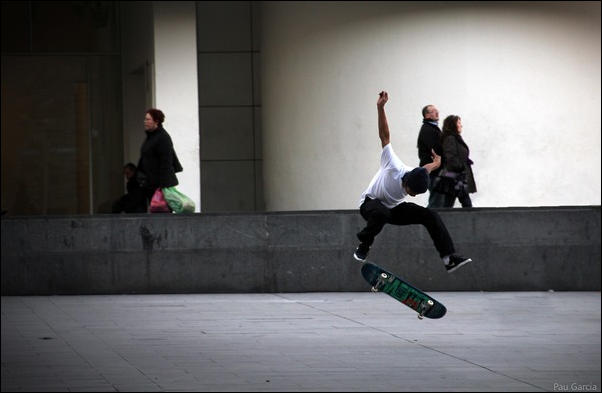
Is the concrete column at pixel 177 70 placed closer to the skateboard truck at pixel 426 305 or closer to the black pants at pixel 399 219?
the black pants at pixel 399 219

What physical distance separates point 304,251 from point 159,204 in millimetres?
1931

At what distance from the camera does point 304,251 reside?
1467cm

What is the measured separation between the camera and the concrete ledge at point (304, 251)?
1450 cm

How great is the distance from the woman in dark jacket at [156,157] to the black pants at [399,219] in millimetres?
4300

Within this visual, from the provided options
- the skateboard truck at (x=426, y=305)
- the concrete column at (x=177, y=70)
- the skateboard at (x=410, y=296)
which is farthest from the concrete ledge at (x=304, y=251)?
the concrete column at (x=177, y=70)

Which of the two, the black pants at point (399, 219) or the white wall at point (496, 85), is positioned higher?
the white wall at point (496, 85)

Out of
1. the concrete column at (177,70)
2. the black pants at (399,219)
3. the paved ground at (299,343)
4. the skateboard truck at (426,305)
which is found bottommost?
the paved ground at (299,343)

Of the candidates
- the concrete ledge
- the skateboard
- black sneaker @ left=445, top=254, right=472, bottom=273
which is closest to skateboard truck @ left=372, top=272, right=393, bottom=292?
the skateboard

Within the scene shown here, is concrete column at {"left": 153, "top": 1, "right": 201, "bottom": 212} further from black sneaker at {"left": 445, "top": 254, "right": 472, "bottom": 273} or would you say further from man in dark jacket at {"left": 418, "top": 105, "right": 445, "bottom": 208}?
black sneaker at {"left": 445, "top": 254, "right": 472, "bottom": 273}

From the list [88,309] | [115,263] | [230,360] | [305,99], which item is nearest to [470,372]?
[230,360]

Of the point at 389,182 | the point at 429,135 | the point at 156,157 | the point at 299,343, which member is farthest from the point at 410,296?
the point at 156,157

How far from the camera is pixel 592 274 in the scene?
48.1 ft

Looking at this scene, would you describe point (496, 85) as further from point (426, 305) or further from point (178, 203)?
point (426, 305)

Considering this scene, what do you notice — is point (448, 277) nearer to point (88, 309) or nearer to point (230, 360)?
point (88, 309)
